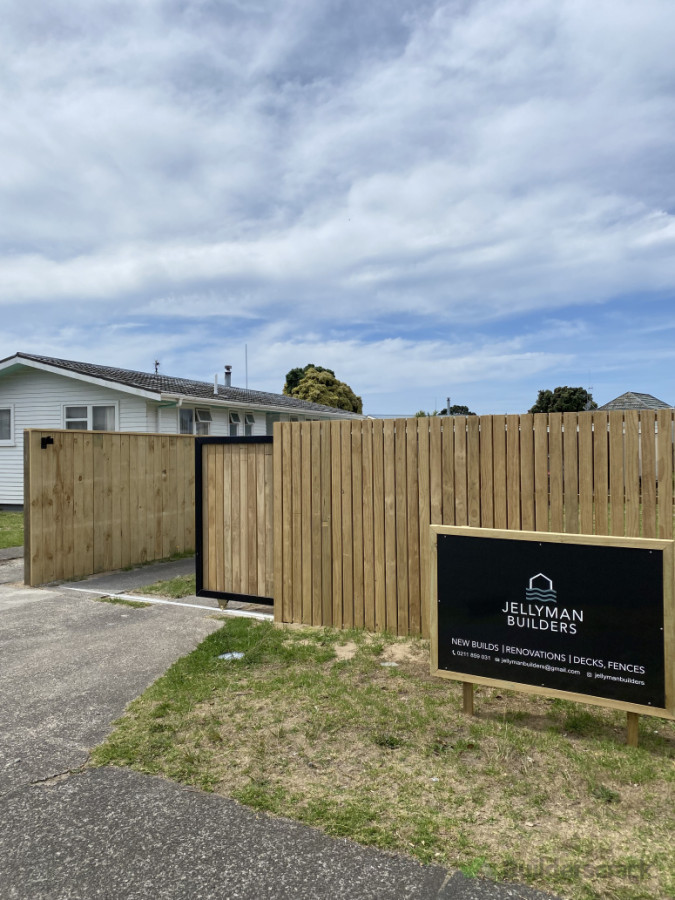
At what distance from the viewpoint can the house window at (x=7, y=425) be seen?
56.3ft

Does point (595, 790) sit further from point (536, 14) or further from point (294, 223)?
point (294, 223)

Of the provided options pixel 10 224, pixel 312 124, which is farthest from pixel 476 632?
pixel 10 224

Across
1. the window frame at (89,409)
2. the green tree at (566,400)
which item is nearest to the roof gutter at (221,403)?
the window frame at (89,409)

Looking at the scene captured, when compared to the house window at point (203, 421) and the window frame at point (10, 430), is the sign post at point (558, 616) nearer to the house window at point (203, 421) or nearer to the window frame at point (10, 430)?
the house window at point (203, 421)

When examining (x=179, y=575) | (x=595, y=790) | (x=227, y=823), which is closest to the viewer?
(x=227, y=823)

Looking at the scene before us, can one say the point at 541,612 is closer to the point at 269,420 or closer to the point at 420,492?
the point at 420,492

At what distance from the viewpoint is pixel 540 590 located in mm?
3557

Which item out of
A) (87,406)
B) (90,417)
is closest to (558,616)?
(90,417)

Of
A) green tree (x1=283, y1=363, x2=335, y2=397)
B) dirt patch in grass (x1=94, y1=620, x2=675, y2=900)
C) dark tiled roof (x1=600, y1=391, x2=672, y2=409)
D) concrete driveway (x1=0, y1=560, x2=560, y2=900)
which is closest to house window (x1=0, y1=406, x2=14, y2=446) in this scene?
concrete driveway (x1=0, y1=560, x2=560, y2=900)

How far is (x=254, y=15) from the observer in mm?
7555

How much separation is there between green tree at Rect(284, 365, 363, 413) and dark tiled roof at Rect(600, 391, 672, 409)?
1979 cm

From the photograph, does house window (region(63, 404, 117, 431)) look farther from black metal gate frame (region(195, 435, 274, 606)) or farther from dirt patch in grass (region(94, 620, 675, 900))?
dirt patch in grass (region(94, 620, 675, 900))

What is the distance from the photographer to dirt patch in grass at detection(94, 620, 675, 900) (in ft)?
7.88

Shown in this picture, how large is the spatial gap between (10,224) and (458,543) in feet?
46.7
